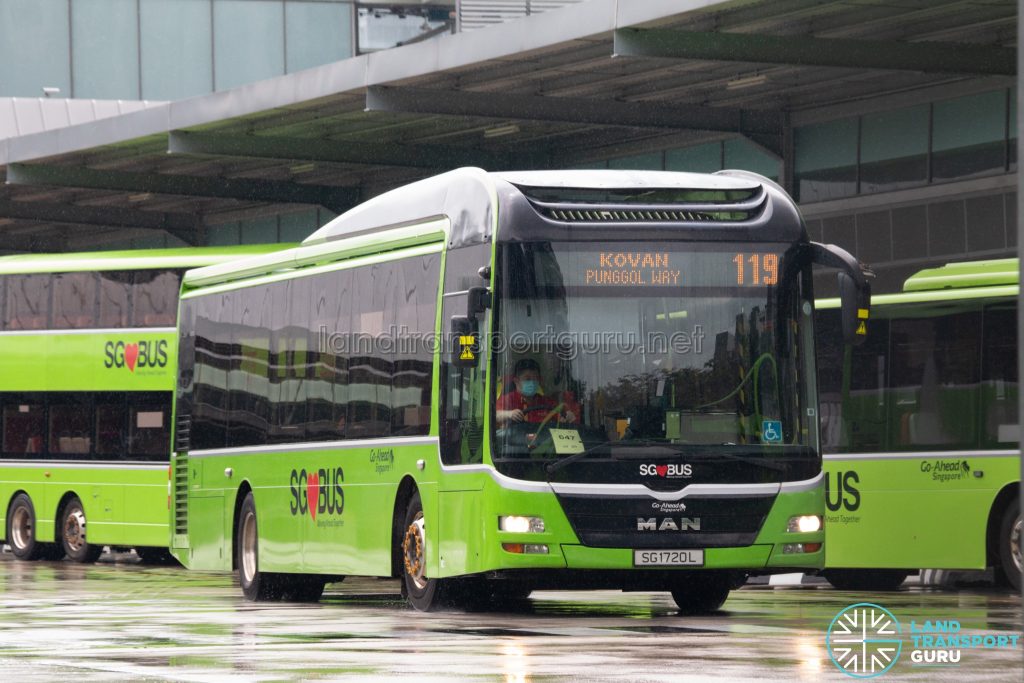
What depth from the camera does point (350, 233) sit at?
20.0 metres

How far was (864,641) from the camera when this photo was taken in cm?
1408

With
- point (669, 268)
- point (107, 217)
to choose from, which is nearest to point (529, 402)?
point (669, 268)

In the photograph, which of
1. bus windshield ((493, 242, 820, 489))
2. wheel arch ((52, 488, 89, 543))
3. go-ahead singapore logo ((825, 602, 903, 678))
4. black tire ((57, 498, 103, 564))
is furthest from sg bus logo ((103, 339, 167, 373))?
bus windshield ((493, 242, 820, 489))

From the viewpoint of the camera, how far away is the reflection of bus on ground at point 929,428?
21.5 m

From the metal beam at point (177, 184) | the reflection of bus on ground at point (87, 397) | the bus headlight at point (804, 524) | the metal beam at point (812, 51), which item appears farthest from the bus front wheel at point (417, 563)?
the metal beam at point (177, 184)

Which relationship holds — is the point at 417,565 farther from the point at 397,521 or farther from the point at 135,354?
the point at 135,354

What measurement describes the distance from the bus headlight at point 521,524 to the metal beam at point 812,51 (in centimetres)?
1027

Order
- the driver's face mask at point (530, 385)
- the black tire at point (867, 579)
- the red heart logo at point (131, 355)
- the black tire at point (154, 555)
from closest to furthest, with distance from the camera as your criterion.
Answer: the driver's face mask at point (530, 385)
the black tire at point (867, 579)
the red heart logo at point (131, 355)
the black tire at point (154, 555)

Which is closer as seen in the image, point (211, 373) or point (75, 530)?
point (211, 373)

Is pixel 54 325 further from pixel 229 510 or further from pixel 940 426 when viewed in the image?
pixel 940 426

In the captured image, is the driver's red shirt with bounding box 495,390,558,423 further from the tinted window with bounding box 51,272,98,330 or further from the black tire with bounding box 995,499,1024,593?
the tinted window with bounding box 51,272,98,330

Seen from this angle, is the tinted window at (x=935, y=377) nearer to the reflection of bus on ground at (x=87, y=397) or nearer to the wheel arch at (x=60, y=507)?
the reflection of bus on ground at (x=87, y=397)

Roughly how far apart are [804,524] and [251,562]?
6305mm

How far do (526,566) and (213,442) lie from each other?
673cm
